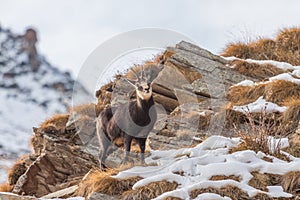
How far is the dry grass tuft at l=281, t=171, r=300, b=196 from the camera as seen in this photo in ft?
23.6

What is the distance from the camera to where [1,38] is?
40.4ft

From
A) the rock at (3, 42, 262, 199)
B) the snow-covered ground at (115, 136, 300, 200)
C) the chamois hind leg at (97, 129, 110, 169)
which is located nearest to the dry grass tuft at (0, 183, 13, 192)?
the rock at (3, 42, 262, 199)

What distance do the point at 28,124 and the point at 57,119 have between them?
711 mm

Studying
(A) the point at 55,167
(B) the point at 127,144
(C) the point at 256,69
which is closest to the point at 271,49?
(C) the point at 256,69

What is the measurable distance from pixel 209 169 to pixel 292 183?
106 cm

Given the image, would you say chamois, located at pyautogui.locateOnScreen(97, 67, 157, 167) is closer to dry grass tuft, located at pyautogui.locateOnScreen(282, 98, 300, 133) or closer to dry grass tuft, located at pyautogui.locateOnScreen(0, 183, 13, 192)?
dry grass tuft, located at pyautogui.locateOnScreen(0, 183, 13, 192)

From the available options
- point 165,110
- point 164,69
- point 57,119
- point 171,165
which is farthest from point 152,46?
point 171,165

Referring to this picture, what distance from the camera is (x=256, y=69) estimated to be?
492 inches

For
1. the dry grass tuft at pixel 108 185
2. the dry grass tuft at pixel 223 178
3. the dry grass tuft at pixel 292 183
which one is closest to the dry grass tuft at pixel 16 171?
the dry grass tuft at pixel 108 185

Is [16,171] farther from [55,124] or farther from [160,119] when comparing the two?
[160,119]

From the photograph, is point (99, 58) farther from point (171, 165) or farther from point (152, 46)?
point (171, 165)

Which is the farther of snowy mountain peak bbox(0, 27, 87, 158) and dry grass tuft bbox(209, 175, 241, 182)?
snowy mountain peak bbox(0, 27, 87, 158)

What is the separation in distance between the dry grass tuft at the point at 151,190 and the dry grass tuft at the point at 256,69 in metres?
5.54

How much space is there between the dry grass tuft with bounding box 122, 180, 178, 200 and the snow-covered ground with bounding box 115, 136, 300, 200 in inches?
2.9
